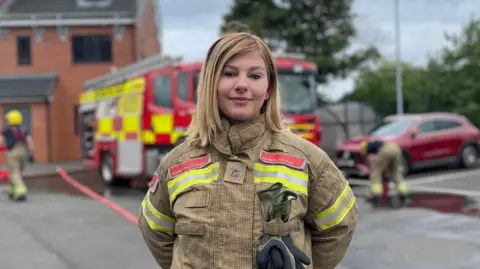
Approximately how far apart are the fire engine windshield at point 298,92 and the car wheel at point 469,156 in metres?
5.58

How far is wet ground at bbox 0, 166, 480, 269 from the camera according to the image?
5.81 metres

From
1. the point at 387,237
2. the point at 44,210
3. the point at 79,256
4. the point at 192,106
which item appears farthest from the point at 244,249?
the point at 192,106

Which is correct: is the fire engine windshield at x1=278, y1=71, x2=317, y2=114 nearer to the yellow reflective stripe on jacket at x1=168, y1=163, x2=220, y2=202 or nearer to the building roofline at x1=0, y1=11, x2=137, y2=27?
the yellow reflective stripe on jacket at x1=168, y1=163, x2=220, y2=202

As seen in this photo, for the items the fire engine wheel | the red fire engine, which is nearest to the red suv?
the red fire engine

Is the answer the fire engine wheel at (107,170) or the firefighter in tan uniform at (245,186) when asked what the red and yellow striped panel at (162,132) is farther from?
the firefighter in tan uniform at (245,186)

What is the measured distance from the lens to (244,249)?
1.81m

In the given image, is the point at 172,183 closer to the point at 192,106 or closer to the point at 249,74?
the point at 249,74

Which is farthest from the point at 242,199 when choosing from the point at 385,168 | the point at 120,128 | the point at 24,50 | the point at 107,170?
the point at 24,50

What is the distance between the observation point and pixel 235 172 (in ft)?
6.11

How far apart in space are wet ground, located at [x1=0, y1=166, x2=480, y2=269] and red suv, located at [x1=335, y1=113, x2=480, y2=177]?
3.01 meters

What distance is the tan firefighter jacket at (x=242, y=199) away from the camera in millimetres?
1812

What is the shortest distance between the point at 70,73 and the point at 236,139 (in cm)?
2495

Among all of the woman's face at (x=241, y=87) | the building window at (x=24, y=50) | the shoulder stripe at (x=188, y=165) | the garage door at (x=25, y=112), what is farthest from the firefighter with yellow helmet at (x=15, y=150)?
the building window at (x=24, y=50)

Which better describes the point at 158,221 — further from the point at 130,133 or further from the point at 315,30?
the point at 315,30
